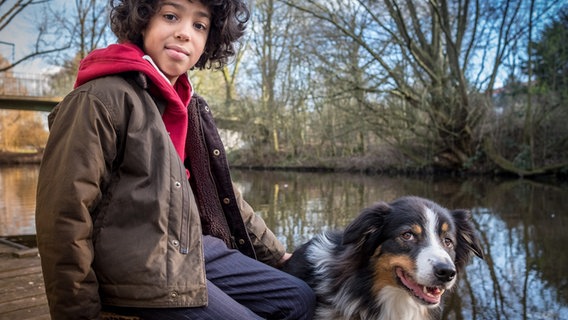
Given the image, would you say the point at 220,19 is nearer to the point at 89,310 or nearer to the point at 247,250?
the point at 247,250

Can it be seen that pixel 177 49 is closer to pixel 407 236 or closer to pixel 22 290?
pixel 407 236

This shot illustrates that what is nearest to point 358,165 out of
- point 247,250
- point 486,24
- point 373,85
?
point 373,85

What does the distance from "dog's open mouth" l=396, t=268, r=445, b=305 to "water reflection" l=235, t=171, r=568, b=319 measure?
1529 mm

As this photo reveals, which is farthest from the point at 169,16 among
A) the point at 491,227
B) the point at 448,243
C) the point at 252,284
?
the point at 491,227

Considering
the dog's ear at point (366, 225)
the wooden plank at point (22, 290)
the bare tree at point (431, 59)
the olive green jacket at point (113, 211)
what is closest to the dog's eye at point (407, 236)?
the dog's ear at point (366, 225)

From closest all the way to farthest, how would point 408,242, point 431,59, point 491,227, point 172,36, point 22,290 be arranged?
point 172,36 → point 408,242 → point 22,290 → point 491,227 → point 431,59

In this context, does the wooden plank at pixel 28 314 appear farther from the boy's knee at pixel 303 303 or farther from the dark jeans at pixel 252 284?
the boy's knee at pixel 303 303

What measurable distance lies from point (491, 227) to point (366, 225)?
5.47 meters

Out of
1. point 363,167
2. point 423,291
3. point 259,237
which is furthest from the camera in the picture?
point 363,167

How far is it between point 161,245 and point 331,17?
1433cm

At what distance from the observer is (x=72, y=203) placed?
1.49m

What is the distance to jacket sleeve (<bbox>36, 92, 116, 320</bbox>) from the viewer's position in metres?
1.48

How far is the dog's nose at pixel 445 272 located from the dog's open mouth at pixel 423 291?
0.42 ft

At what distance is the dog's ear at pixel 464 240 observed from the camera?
8.86ft
